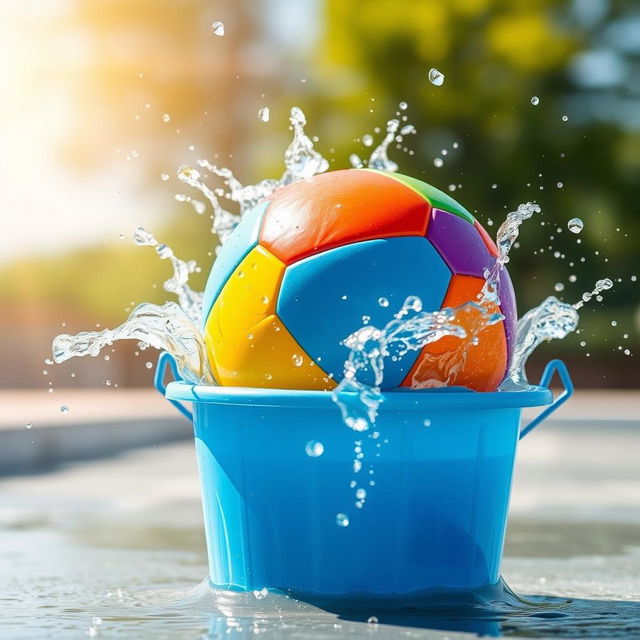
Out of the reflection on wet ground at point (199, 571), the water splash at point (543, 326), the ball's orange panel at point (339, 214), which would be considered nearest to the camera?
the reflection on wet ground at point (199, 571)

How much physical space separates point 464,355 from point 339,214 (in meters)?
0.51

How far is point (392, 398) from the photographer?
3.25m

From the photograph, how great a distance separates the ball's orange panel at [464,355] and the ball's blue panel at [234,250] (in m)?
0.58

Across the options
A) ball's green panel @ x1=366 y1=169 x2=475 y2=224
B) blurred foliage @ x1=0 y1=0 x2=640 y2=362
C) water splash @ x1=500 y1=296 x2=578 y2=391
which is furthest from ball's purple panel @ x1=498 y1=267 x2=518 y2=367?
blurred foliage @ x1=0 y1=0 x2=640 y2=362

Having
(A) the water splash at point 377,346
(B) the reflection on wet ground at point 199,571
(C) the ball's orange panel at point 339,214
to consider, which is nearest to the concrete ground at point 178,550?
(B) the reflection on wet ground at point 199,571

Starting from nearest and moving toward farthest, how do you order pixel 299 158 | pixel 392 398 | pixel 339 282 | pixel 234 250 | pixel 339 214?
1. pixel 392 398
2. pixel 339 282
3. pixel 339 214
4. pixel 234 250
5. pixel 299 158

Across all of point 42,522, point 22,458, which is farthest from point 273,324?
point 22,458

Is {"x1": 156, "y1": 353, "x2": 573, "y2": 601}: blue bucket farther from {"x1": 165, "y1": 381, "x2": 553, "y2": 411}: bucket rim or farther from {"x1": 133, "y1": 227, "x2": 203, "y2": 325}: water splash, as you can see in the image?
{"x1": 133, "y1": 227, "x2": 203, "y2": 325}: water splash

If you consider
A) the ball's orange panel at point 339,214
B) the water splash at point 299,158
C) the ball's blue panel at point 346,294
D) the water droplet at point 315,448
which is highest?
the water splash at point 299,158

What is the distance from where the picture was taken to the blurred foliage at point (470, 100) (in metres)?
26.2

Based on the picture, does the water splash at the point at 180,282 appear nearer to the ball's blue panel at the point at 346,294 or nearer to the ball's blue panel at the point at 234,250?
the ball's blue panel at the point at 234,250

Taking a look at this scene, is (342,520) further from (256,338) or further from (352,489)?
(256,338)

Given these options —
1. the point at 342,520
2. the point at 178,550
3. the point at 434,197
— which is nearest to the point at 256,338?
the point at 342,520

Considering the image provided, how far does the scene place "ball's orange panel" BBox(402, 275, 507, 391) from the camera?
3385mm
